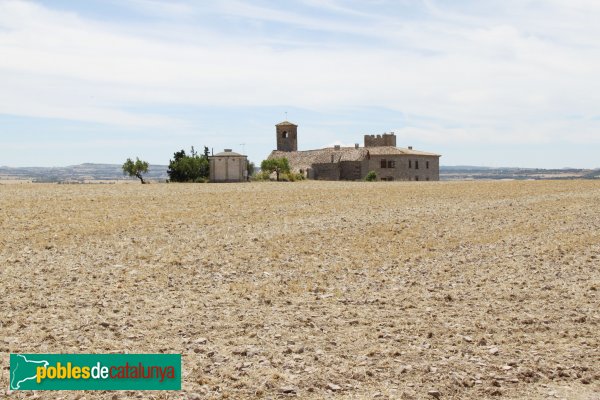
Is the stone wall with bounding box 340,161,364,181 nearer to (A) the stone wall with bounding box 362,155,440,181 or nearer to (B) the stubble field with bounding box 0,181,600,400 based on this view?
(A) the stone wall with bounding box 362,155,440,181

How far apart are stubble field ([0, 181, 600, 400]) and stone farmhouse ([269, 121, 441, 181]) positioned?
73083 mm

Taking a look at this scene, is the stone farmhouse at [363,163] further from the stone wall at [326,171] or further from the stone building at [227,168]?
the stone building at [227,168]

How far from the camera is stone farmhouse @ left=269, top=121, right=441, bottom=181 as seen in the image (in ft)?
321

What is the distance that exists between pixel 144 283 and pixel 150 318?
9.43 ft

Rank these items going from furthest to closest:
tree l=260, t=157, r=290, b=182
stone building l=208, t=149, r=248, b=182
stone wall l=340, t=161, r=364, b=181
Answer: stone wall l=340, t=161, r=364, b=181, tree l=260, t=157, r=290, b=182, stone building l=208, t=149, r=248, b=182

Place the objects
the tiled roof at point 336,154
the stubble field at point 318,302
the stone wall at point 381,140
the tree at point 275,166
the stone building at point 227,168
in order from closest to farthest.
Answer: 1. the stubble field at point 318,302
2. the stone building at point 227,168
3. the tree at point 275,166
4. the tiled roof at point 336,154
5. the stone wall at point 381,140

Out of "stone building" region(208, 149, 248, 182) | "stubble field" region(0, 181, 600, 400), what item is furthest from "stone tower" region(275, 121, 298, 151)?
"stubble field" region(0, 181, 600, 400)

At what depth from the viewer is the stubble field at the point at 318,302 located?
8578mm

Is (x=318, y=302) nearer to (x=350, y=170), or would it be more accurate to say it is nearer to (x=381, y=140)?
(x=350, y=170)

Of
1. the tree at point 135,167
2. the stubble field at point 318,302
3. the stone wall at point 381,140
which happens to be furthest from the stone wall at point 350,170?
the stubble field at point 318,302

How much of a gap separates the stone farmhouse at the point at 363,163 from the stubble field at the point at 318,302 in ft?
240

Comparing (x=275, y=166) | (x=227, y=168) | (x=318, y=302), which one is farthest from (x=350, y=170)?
(x=318, y=302)

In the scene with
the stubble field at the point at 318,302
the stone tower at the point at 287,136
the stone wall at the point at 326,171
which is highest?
the stone tower at the point at 287,136

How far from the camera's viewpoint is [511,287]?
13.7 metres
